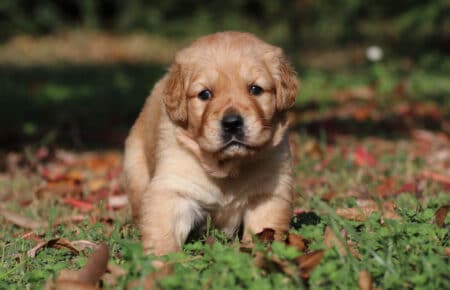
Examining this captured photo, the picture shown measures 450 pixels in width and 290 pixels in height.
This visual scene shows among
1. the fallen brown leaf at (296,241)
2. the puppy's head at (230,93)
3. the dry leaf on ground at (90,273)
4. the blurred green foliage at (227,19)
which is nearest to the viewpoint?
the dry leaf on ground at (90,273)

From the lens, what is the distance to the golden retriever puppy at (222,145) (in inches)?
130

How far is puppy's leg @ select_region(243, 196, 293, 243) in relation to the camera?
3.45m

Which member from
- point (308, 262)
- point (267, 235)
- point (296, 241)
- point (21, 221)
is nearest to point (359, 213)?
point (267, 235)

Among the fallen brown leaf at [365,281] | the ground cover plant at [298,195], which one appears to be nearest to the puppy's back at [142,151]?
the ground cover plant at [298,195]

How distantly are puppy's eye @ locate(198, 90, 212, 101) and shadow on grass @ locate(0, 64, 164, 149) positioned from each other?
112 inches

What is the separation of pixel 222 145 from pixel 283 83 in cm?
56

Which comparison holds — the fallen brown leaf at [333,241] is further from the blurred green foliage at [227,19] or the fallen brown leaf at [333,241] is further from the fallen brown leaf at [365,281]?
the blurred green foliage at [227,19]

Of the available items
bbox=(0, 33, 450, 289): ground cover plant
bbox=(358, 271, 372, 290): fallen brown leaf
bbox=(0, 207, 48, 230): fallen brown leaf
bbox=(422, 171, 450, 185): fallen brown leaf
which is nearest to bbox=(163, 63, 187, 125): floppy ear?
bbox=(0, 33, 450, 289): ground cover plant

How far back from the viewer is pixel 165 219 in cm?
333

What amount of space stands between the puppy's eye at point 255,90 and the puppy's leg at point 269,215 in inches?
19.6

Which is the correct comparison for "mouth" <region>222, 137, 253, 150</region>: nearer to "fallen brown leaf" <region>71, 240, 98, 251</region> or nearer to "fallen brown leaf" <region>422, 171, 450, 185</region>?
"fallen brown leaf" <region>71, 240, 98, 251</region>

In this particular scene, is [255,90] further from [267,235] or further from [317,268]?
[317,268]

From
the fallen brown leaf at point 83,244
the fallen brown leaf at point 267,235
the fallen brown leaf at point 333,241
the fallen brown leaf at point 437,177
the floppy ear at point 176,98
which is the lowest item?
the fallen brown leaf at point 437,177

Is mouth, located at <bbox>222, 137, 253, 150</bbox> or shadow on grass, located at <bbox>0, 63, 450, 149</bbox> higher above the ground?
mouth, located at <bbox>222, 137, 253, 150</bbox>
